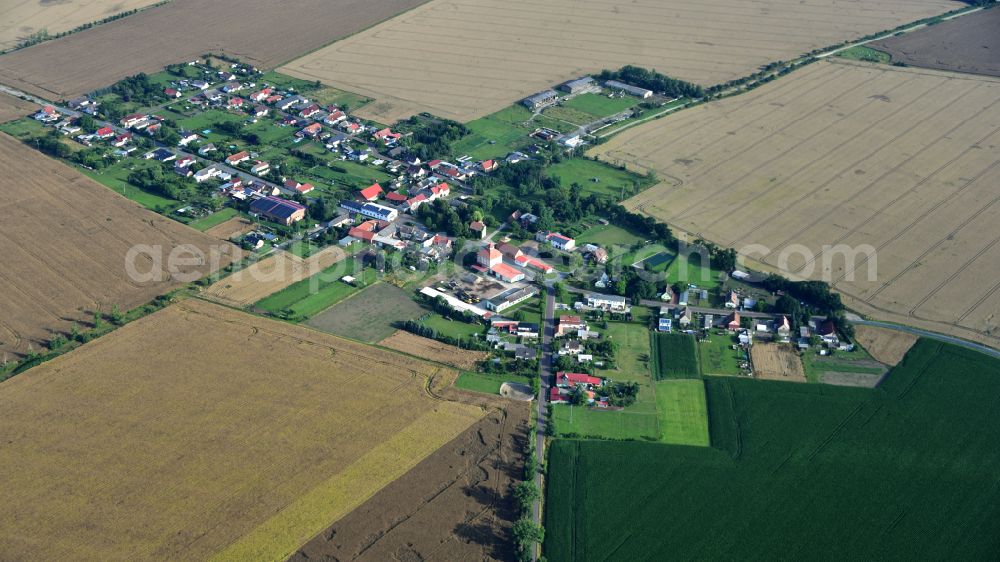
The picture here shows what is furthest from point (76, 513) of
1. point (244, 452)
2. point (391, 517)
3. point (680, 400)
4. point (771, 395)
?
point (771, 395)

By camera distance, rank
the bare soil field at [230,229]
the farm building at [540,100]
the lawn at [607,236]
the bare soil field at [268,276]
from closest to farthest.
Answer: the bare soil field at [268,276] < the lawn at [607,236] < the bare soil field at [230,229] < the farm building at [540,100]

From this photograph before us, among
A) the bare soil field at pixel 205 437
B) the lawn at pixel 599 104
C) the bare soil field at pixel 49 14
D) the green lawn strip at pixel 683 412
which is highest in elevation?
the lawn at pixel 599 104

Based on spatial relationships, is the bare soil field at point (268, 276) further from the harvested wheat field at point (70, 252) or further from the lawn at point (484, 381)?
the lawn at point (484, 381)

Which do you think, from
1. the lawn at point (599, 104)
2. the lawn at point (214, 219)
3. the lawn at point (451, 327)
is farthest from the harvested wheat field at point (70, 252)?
the lawn at point (599, 104)

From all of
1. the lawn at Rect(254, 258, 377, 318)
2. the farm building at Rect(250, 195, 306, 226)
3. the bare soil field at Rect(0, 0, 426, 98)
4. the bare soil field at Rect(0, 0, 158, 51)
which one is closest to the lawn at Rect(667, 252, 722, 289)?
the lawn at Rect(254, 258, 377, 318)

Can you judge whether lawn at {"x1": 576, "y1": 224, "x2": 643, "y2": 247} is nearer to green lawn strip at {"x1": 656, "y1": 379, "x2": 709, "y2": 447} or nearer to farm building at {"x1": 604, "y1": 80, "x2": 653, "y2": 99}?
green lawn strip at {"x1": 656, "y1": 379, "x2": 709, "y2": 447}

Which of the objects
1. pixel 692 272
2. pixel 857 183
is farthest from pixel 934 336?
pixel 857 183

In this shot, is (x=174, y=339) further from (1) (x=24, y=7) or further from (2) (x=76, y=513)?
(1) (x=24, y=7)
